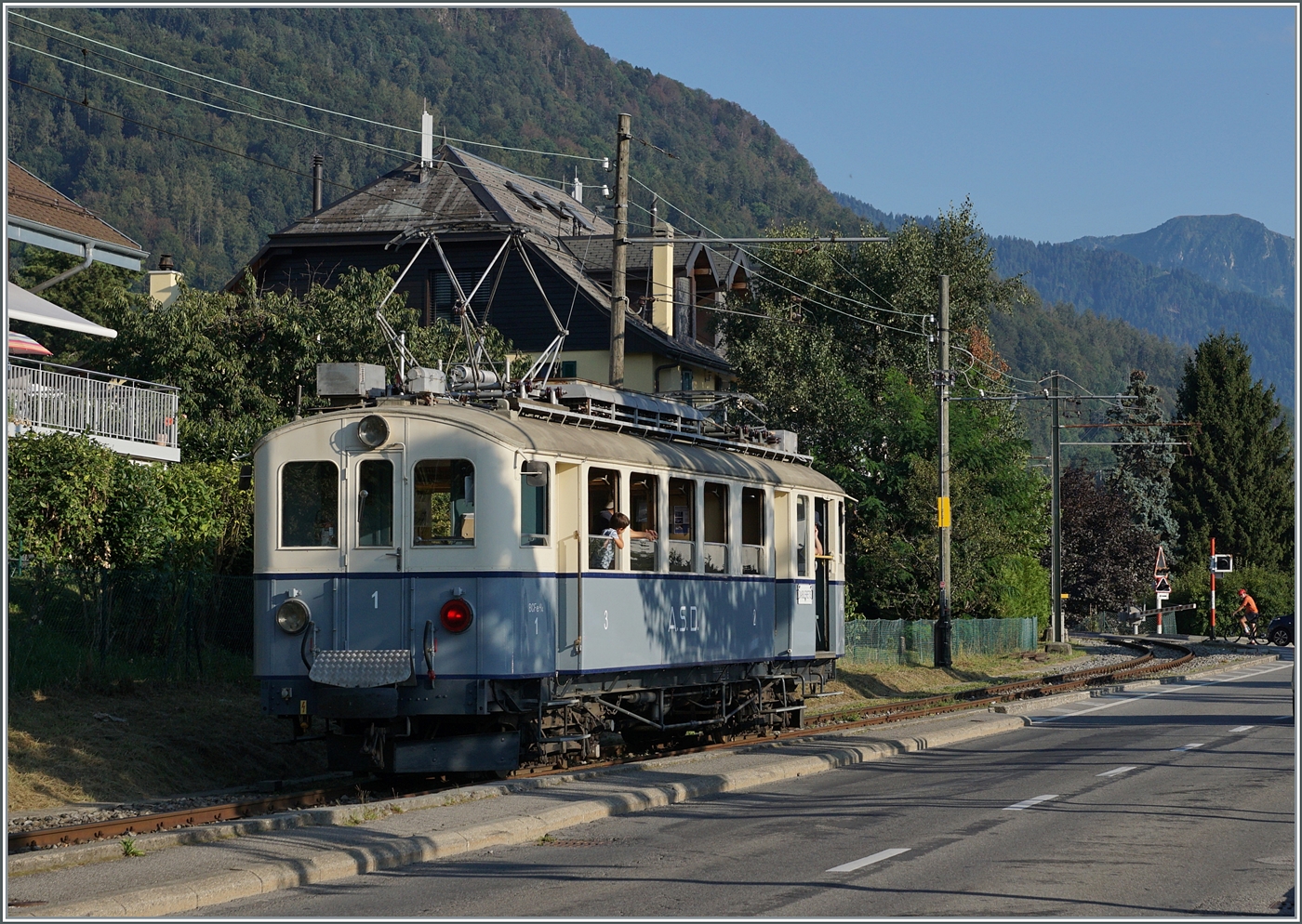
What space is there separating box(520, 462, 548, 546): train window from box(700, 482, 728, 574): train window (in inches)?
130

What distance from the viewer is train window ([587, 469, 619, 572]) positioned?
15.9m

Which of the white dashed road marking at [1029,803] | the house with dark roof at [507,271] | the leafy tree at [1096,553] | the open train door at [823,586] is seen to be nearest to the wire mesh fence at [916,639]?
the house with dark roof at [507,271]

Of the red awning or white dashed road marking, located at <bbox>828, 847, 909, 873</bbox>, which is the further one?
the red awning

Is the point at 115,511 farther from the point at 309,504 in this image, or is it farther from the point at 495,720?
the point at 495,720

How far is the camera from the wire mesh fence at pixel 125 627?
59.4ft

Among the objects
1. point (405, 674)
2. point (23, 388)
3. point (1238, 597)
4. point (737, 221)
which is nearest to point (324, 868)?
point (405, 674)

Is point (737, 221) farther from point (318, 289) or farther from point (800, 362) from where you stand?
point (318, 289)

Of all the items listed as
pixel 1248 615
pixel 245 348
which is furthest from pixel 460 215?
pixel 1248 615

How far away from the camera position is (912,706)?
2633 cm

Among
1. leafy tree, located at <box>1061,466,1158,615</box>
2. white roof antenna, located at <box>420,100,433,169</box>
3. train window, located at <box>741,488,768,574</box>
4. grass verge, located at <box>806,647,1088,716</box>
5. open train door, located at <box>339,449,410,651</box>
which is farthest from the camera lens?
leafy tree, located at <box>1061,466,1158,615</box>

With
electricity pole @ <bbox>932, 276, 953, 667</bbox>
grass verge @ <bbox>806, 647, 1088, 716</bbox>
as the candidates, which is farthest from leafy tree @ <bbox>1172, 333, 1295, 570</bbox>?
electricity pole @ <bbox>932, 276, 953, 667</bbox>

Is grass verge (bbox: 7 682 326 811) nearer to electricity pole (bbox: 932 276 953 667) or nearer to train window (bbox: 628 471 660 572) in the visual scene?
train window (bbox: 628 471 660 572)

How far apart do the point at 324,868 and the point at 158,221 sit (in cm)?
14864

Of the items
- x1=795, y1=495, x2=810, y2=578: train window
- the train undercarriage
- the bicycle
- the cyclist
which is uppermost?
x1=795, y1=495, x2=810, y2=578: train window
